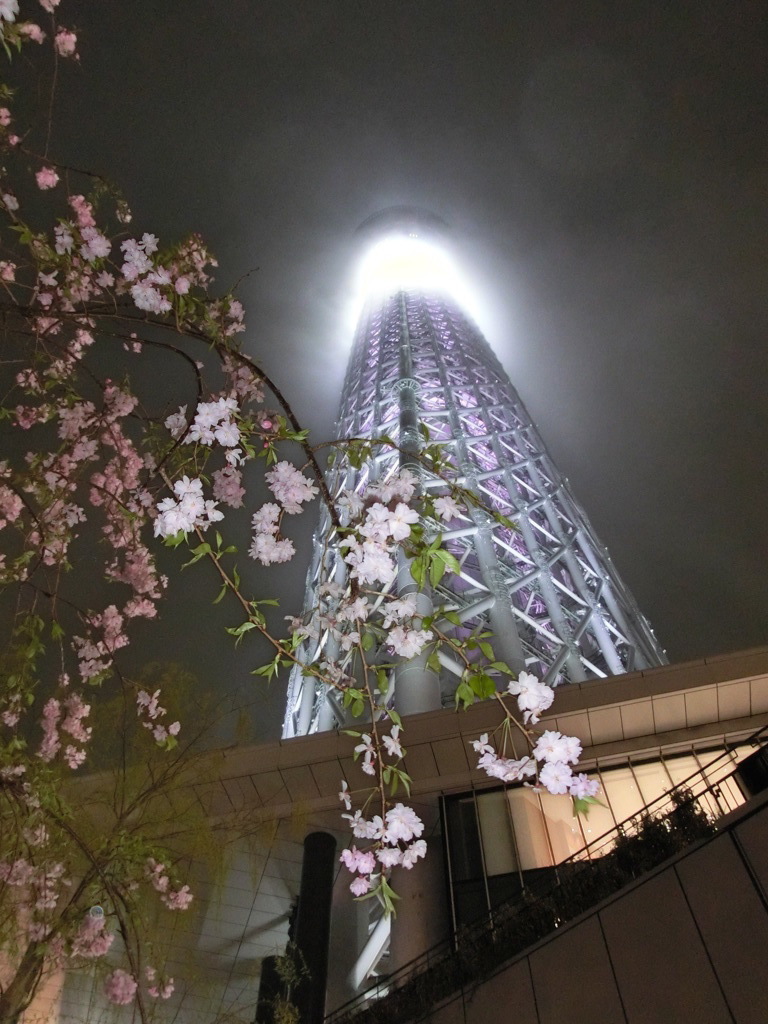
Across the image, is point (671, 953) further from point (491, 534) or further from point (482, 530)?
point (491, 534)

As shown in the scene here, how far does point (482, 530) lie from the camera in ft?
73.9

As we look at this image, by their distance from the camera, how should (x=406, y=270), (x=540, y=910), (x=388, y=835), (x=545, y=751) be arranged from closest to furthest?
1. (x=388, y=835)
2. (x=545, y=751)
3. (x=540, y=910)
4. (x=406, y=270)

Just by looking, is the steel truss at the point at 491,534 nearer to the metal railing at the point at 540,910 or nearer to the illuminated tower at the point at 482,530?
the illuminated tower at the point at 482,530

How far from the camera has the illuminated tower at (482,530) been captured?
19789mm

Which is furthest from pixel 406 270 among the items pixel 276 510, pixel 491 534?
pixel 276 510

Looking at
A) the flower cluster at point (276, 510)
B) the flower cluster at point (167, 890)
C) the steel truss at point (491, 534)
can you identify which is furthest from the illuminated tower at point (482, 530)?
the flower cluster at point (167, 890)

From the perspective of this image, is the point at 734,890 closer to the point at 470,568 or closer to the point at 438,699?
the point at 438,699

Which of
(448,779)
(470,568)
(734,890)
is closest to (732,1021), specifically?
(734,890)

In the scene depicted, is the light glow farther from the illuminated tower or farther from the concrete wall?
the concrete wall

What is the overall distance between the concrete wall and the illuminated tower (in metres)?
3.62

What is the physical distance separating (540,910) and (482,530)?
13.8 metres

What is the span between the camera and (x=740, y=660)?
13.1m

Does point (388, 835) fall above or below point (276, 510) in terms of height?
below

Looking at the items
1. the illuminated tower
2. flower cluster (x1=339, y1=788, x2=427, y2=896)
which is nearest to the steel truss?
the illuminated tower
